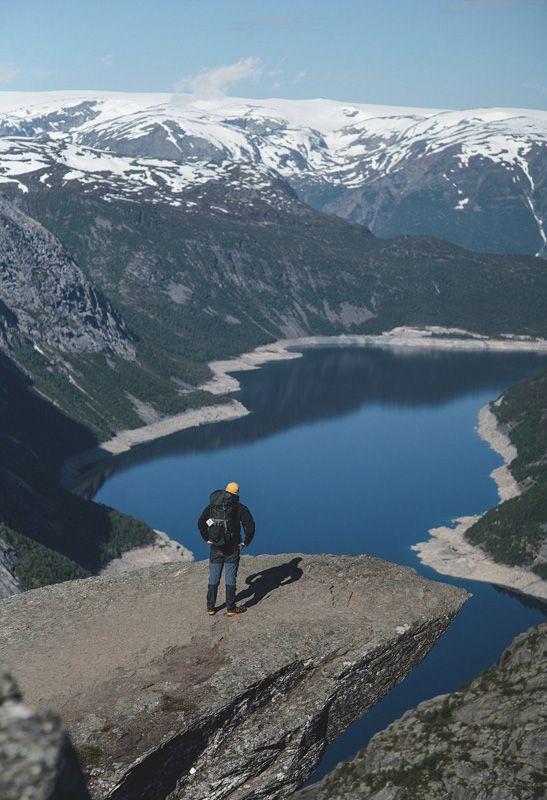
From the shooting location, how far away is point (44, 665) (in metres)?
27.1

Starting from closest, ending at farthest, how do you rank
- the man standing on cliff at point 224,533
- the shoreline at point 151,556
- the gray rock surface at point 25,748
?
the gray rock surface at point 25,748 < the man standing on cliff at point 224,533 < the shoreline at point 151,556

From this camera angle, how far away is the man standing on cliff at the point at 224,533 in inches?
1179

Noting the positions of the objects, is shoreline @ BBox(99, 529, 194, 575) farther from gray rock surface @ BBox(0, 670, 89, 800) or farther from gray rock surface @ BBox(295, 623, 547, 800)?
gray rock surface @ BBox(0, 670, 89, 800)

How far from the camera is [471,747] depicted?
2033 cm

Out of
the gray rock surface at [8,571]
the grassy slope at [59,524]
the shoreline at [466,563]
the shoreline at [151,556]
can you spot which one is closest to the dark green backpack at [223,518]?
the gray rock surface at [8,571]

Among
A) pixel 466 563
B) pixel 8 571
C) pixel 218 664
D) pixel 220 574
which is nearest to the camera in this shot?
pixel 218 664

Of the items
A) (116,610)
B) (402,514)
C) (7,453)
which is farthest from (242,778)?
(7,453)

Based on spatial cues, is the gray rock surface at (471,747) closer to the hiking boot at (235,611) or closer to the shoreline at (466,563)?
the hiking boot at (235,611)

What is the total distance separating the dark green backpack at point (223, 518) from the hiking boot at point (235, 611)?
1.84 metres

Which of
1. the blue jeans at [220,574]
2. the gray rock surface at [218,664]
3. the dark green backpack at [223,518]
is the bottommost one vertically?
the gray rock surface at [218,664]

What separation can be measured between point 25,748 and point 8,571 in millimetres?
103268

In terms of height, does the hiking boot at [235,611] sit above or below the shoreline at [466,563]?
above

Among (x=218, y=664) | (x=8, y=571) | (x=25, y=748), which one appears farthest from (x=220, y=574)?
(x=8, y=571)

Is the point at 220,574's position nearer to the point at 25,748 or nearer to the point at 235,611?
the point at 235,611
